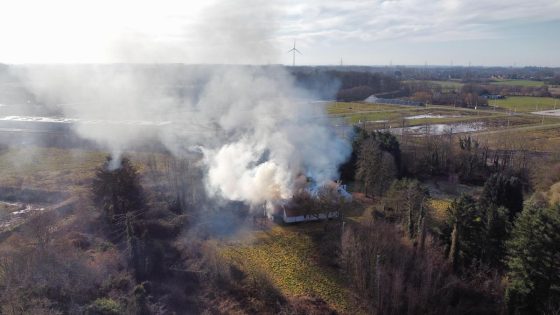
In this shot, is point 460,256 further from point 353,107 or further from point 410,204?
point 353,107

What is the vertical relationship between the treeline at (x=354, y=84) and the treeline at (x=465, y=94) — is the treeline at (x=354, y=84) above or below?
above

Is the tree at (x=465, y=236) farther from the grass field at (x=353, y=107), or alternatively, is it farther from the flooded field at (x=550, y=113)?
the flooded field at (x=550, y=113)

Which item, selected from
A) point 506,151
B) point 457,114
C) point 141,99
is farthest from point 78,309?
point 457,114

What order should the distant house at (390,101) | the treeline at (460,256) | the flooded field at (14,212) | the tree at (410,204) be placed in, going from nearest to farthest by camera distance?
1. the treeline at (460,256)
2. the tree at (410,204)
3. the flooded field at (14,212)
4. the distant house at (390,101)

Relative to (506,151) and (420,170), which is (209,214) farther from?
(506,151)

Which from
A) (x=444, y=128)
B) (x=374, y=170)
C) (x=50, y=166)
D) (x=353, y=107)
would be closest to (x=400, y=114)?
(x=353, y=107)

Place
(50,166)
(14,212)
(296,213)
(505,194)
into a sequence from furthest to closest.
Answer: (50,166)
(14,212)
(296,213)
(505,194)

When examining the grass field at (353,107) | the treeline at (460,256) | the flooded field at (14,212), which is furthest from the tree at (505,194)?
the grass field at (353,107)
